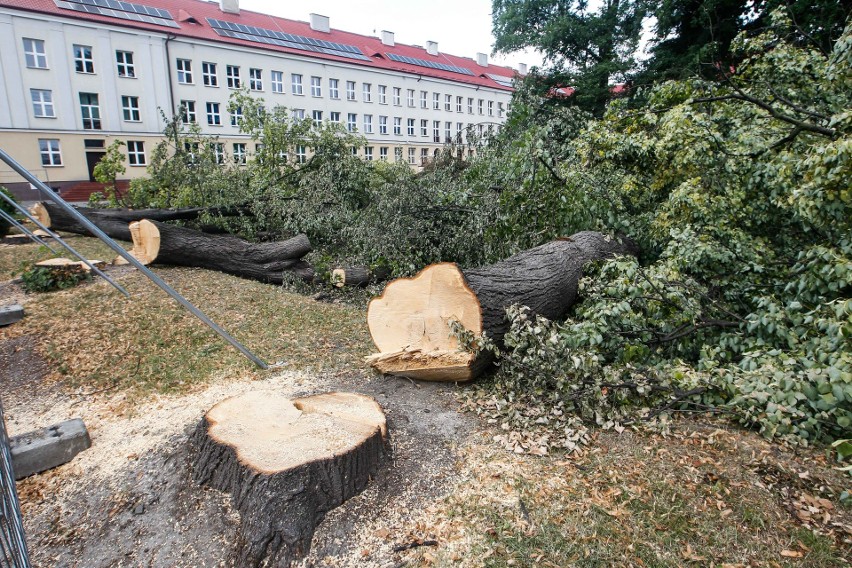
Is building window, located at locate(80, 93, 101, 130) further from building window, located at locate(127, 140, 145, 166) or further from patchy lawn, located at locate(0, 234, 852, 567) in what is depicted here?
patchy lawn, located at locate(0, 234, 852, 567)

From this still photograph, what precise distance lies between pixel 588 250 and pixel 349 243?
3.49 metres

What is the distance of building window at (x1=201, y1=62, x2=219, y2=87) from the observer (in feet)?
83.6

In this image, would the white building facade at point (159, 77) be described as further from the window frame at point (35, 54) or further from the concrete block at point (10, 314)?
the concrete block at point (10, 314)

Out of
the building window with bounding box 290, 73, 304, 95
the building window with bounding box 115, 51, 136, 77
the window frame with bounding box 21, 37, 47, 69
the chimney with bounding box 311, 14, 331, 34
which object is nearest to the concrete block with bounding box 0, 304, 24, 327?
the window frame with bounding box 21, 37, 47, 69

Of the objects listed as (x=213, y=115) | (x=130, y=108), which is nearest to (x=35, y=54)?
(x=130, y=108)

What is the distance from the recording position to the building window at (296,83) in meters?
29.1

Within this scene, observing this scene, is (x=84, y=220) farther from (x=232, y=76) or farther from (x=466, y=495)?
(x=232, y=76)

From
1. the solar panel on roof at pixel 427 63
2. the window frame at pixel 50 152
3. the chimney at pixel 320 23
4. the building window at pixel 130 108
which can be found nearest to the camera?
the window frame at pixel 50 152

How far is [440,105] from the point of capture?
1463 inches

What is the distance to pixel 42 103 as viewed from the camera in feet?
70.3

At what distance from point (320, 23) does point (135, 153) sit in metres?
16.0

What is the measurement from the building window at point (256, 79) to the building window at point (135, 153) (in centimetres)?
708

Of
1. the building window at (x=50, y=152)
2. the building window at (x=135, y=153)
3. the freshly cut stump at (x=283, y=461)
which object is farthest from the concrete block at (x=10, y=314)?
the building window at (x=135, y=153)

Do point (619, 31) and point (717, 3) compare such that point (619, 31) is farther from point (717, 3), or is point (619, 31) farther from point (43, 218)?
point (43, 218)
